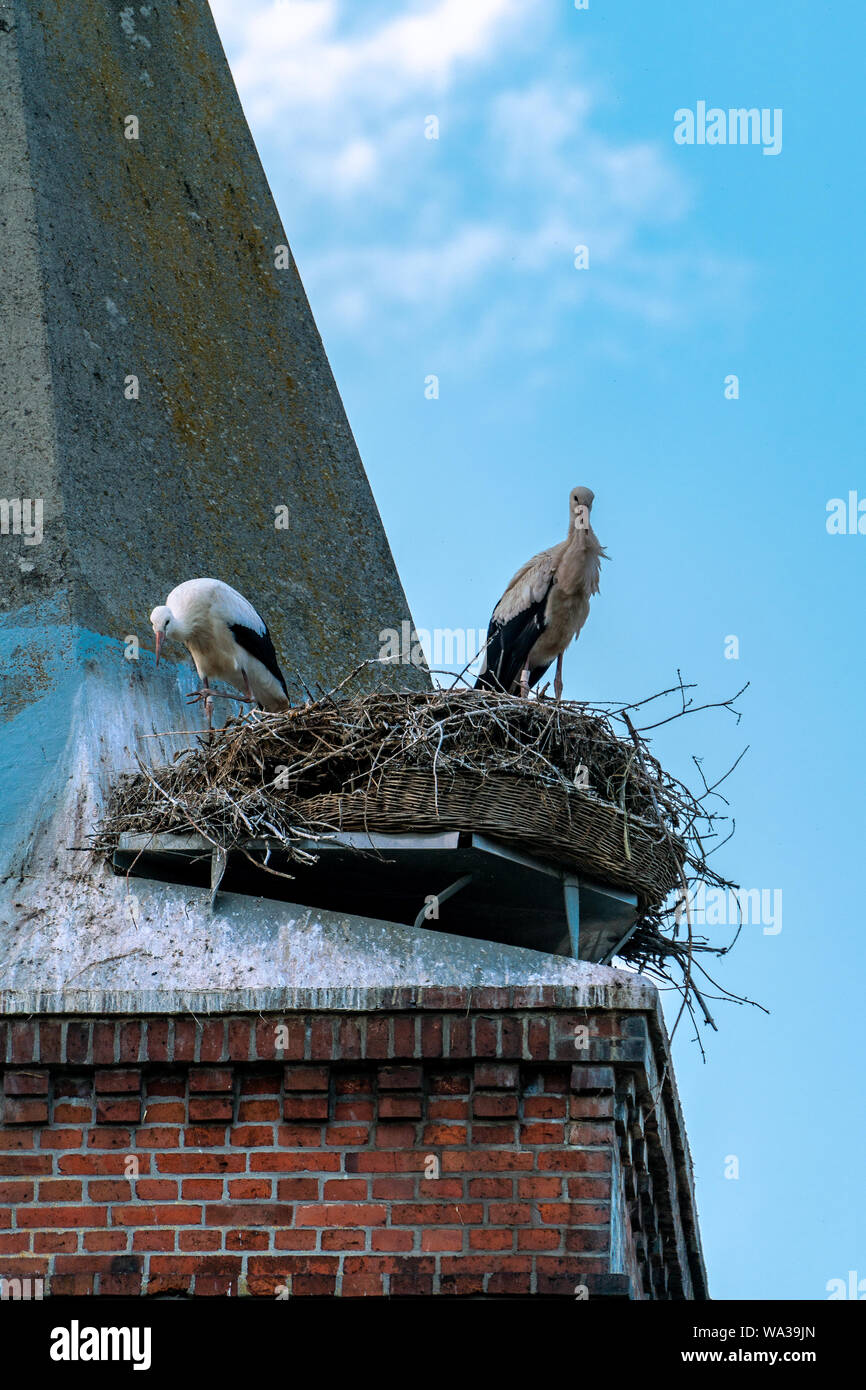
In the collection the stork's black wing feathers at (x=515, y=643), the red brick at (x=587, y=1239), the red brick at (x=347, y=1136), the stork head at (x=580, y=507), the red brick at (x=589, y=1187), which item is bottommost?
the red brick at (x=587, y=1239)

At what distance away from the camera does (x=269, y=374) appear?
12.3m

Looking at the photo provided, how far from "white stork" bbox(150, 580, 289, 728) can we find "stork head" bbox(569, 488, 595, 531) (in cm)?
190

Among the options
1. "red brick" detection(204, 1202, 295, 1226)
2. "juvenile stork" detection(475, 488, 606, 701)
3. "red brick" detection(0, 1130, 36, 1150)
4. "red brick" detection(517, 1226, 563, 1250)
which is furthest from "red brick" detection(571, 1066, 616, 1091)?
"juvenile stork" detection(475, 488, 606, 701)

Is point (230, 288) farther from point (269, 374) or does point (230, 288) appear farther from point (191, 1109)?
point (191, 1109)

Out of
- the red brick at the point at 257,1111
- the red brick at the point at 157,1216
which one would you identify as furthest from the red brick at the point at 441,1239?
the red brick at the point at 157,1216

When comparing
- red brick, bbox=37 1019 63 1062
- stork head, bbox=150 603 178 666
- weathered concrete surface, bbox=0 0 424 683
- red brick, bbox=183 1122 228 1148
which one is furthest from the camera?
weathered concrete surface, bbox=0 0 424 683

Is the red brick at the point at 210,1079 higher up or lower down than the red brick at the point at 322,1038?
lower down

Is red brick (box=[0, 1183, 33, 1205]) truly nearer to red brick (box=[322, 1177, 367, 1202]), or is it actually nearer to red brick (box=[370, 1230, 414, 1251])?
red brick (box=[322, 1177, 367, 1202])

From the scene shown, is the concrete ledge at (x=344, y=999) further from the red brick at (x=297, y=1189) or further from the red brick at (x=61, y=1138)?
the red brick at (x=297, y=1189)

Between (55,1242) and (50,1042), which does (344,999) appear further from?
(55,1242)

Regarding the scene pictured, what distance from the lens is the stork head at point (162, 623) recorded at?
9.76m

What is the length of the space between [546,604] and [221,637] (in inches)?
83.4

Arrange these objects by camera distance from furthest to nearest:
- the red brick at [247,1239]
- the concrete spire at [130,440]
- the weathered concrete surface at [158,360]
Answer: the weathered concrete surface at [158,360] → the concrete spire at [130,440] → the red brick at [247,1239]

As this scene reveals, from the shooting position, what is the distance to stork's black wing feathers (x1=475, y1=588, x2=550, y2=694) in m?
11.2
